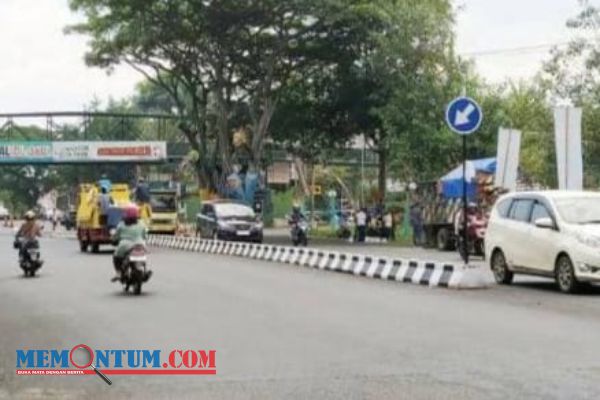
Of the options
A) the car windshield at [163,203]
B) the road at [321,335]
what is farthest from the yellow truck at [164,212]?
the road at [321,335]

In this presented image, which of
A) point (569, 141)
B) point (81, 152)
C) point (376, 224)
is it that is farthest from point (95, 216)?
point (81, 152)

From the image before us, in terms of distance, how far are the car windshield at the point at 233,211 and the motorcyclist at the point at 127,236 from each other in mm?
20814

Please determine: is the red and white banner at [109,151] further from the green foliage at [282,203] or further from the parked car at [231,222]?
the parked car at [231,222]

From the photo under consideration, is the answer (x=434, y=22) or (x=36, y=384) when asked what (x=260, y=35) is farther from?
(x=36, y=384)

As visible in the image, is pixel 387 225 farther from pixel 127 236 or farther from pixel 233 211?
pixel 127 236

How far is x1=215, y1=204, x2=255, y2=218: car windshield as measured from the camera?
38.9 m

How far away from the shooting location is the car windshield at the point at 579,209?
55.6 feet

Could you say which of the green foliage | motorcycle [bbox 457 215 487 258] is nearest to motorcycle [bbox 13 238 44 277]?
motorcycle [bbox 457 215 487 258]

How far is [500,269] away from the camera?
1886 centimetres

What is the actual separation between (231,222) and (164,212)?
1289 centimetres

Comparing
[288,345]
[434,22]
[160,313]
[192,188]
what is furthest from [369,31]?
[192,188]

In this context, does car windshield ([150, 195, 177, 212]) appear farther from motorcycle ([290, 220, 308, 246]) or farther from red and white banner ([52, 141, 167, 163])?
red and white banner ([52, 141, 167, 163])

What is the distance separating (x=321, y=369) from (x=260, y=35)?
36454mm

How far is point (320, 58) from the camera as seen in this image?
152ft
